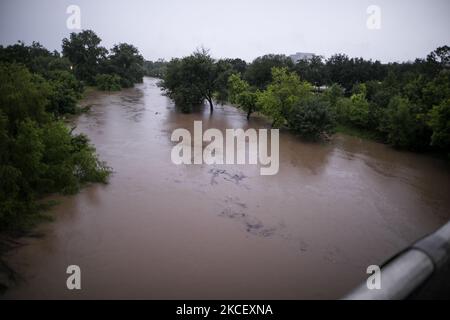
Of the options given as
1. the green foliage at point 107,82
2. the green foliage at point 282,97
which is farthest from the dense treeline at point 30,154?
the green foliage at point 107,82

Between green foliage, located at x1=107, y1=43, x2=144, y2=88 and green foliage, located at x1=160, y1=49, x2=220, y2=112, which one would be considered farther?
green foliage, located at x1=107, y1=43, x2=144, y2=88

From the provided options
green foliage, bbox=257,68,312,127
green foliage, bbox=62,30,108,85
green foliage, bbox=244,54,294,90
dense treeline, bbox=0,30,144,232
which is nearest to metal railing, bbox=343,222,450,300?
dense treeline, bbox=0,30,144,232

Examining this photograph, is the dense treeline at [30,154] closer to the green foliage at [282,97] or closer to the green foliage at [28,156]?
the green foliage at [28,156]

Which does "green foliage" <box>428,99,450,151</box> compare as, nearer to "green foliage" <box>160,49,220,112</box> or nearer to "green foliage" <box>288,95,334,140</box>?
"green foliage" <box>288,95,334,140</box>

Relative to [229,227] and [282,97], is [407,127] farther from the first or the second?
[229,227]

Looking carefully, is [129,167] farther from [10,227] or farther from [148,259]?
[148,259]

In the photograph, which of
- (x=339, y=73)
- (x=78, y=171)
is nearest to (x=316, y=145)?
(x=78, y=171)

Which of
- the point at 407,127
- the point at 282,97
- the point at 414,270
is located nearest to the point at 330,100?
the point at 282,97
